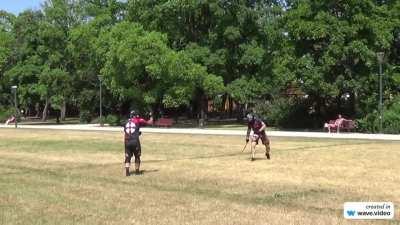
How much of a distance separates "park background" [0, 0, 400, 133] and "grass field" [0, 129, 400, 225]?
56.7ft

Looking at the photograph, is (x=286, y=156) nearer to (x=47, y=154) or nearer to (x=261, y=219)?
(x=47, y=154)

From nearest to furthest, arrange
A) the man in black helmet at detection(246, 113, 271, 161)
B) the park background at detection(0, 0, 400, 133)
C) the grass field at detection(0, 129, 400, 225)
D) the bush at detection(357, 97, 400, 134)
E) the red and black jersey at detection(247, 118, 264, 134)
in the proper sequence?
the grass field at detection(0, 129, 400, 225), the man in black helmet at detection(246, 113, 271, 161), the red and black jersey at detection(247, 118, 264, 134), the bush at detection(357, 97, 400, 134), the park background at detection(0, 0, 400, 133)

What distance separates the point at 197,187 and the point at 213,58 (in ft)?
122

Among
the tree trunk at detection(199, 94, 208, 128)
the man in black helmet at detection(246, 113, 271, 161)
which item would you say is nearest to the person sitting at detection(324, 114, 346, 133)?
the tree trunk at detection(199, 94, 208, 128)

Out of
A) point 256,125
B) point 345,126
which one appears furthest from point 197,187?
point 345,126

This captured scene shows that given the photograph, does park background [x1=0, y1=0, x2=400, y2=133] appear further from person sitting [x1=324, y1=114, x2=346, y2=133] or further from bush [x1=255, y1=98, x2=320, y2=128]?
person sitting [x1=324, y1=114, x2=346, y2=133]

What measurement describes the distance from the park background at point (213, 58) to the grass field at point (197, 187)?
17.3 m

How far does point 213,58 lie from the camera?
5084cm

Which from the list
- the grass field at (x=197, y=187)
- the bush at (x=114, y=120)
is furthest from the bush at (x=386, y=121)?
the bush at (x=114, y=120)

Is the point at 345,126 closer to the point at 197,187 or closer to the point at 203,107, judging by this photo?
the point at 203,107

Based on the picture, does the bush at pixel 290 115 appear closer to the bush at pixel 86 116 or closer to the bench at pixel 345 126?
the bench at pixel 345 126

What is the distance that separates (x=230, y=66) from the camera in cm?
5406

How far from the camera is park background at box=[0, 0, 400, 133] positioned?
1572 inches

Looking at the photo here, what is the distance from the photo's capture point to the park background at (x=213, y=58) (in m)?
39.9
